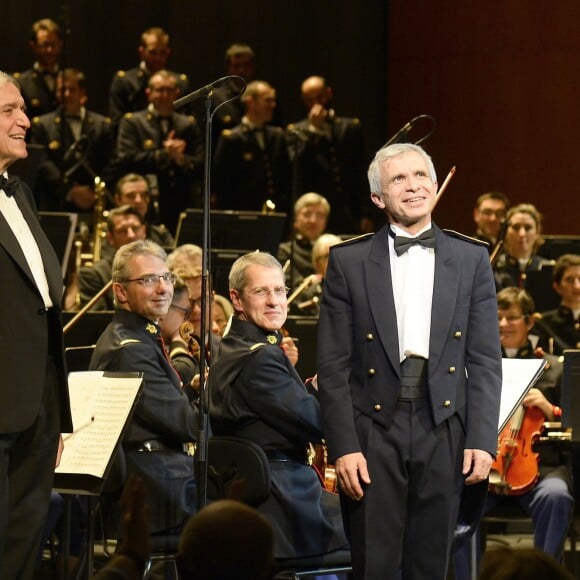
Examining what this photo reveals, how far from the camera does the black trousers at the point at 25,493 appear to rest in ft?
10.5

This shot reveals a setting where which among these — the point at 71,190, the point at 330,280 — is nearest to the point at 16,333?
the point at 330,280

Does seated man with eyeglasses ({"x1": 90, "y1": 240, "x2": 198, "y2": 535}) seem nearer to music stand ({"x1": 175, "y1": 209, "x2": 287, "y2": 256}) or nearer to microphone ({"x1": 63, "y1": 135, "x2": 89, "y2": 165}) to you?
music stand ({"x1": 175, "y1": 209, "x2": 287, "y2": 256})

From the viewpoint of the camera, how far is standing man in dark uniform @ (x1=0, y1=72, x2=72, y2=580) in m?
3.20

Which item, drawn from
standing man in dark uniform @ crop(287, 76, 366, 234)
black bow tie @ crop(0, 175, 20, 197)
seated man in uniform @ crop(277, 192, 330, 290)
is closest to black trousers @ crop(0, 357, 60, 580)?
black bow tie @ crop(0, 175, 20, 197)

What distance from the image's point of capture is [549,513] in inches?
206

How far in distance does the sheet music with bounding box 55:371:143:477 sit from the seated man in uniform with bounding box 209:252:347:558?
32cm

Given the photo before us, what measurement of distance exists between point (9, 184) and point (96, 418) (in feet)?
3.20

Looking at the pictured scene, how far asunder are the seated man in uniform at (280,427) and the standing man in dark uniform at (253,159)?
5766mm

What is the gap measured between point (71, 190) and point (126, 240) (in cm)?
209

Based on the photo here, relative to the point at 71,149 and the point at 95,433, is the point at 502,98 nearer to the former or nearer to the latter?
the point at 71,149

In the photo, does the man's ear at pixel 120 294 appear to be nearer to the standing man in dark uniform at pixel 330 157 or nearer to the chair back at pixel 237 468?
the chair back at pixel 237 468

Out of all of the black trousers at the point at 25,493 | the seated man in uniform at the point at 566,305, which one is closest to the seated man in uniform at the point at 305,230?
the seated man in uniform at the point at 566,305

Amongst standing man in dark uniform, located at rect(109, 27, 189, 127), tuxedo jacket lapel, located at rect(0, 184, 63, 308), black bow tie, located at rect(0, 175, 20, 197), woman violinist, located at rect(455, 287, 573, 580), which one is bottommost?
woman violinist, located at rect(455, 287, 573, 580)

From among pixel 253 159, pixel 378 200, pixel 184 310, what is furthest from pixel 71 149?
pixel 378 200
